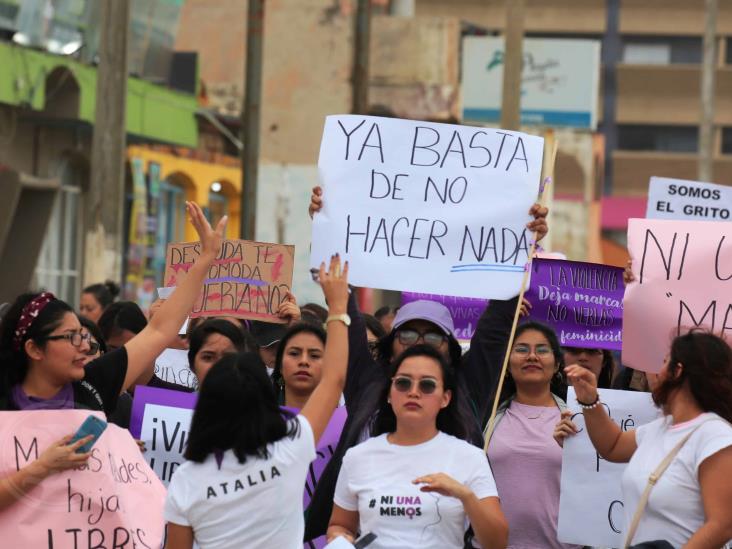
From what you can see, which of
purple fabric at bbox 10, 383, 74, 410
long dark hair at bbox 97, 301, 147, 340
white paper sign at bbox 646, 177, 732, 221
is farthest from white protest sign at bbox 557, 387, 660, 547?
white paper sign at bbox 646, 177, 732, 221

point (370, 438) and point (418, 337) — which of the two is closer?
point (370, 438)

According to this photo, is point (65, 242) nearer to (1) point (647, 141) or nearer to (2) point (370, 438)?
(2) point (370, 438)

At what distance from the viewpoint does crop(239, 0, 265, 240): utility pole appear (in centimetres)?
1786

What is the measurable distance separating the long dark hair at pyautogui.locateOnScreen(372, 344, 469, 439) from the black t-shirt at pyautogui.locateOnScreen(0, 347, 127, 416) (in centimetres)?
92

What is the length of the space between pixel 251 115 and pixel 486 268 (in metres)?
11.0

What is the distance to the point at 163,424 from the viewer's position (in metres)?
7.02

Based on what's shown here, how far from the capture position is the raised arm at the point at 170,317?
6.20 meters

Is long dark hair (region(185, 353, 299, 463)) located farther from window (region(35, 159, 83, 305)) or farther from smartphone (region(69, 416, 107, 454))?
window (region(35, 159, 83, 305))

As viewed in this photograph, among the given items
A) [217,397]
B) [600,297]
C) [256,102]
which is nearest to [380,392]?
[217,397]

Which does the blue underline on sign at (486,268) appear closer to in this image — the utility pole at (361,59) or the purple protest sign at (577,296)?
the purple protest sign at (577,296)

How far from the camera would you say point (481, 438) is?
6.25 metres

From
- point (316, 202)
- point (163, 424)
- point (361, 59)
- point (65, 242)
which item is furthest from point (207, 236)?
point (65, 242)

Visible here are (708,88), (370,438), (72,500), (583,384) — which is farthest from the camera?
(708,88)

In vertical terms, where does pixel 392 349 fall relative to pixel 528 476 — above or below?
above
